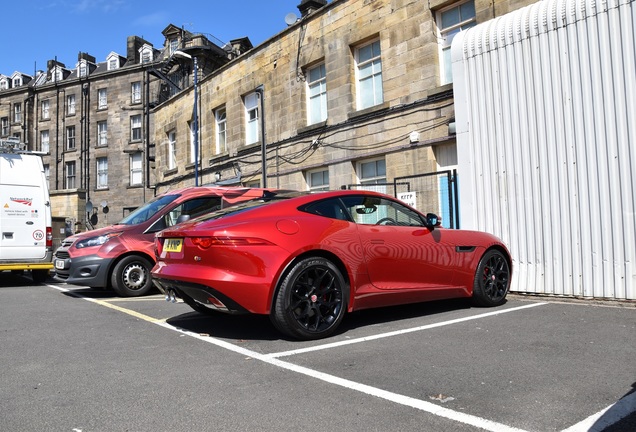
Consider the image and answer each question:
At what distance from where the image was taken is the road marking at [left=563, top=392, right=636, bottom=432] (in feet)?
8.70

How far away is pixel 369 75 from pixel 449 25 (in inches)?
104

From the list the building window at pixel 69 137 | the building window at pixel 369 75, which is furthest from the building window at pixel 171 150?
the building window at pixel 69 137

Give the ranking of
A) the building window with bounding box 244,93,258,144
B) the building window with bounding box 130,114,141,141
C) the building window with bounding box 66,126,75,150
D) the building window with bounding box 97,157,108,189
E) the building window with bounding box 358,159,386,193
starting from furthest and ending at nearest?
the building window with bounding box 66,126,75,150 → the building window with bounding box 97,157,108,189 → the building window with bounding box 130,114,141,141 → the building window with bounding box 244,93,258,144 → the building window with bounding box 358,159,386,193

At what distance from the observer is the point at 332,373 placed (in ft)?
11.9

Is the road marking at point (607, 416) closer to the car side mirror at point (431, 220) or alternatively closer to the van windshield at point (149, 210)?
the car side mirror at point (431, 220)

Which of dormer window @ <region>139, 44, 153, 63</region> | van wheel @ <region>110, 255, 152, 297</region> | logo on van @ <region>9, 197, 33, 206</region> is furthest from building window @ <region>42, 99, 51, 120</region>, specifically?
van wheel @ <region>110, 255, 152, 297</region>

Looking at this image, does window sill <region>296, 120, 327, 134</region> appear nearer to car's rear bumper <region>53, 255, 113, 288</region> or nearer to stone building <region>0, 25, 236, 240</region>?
car's rear bumper <region>53, 255, 113, 288</region>

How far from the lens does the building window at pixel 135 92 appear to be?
1506 inches

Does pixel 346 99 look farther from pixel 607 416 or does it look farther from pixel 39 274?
pixel 607 416

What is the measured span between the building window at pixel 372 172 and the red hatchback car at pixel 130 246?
5074 mm

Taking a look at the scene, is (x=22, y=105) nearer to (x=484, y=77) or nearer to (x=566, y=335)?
(x=484, y=77)

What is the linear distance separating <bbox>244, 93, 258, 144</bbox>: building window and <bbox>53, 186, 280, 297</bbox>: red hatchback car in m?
9.65

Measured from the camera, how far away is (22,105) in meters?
43.8

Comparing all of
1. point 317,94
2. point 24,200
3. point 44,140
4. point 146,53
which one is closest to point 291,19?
point 317,94
